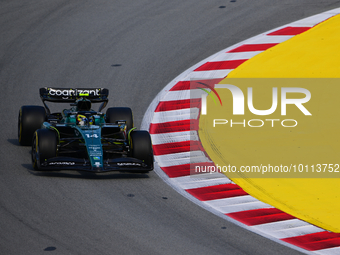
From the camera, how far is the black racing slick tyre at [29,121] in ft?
39.3

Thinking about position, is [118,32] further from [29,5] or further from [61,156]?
[61,156]

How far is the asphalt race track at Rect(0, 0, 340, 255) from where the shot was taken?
8.55m

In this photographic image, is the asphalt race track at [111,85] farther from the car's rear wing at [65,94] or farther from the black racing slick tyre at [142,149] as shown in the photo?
the car's rear wing at [65,94]

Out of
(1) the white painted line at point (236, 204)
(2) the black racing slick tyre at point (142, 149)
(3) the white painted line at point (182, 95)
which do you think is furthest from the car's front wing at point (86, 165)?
(3) the white painted line at point (182, 95)

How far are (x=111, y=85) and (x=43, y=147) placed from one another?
5379mm

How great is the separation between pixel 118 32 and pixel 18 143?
268 inches

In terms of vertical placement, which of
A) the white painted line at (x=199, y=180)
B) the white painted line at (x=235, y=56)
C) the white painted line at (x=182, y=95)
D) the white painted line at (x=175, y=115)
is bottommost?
the white painted line at (x=199, y=180)

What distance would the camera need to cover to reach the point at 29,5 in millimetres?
19922

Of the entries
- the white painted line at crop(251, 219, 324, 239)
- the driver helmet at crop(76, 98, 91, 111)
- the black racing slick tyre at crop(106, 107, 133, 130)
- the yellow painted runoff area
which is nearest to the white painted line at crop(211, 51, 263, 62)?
the yellow painted runoff area

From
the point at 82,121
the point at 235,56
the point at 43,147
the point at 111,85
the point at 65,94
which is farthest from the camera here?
the point at 235,56

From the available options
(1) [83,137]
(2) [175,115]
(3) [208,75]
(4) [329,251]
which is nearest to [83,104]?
(1) [83,137]

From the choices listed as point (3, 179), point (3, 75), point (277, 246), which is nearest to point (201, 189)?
point (277, 246)

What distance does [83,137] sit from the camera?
1094cm

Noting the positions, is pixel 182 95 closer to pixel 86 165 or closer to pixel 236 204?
pixel 86 165
